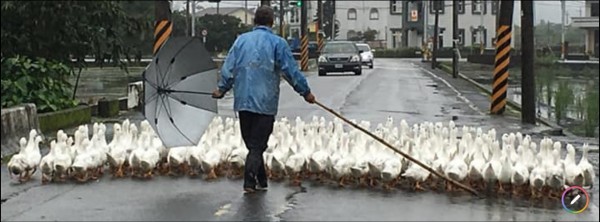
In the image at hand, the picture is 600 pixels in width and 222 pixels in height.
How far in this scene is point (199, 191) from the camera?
8.92 m

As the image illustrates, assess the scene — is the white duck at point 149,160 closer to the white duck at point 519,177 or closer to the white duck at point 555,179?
the white duck at point 519,177

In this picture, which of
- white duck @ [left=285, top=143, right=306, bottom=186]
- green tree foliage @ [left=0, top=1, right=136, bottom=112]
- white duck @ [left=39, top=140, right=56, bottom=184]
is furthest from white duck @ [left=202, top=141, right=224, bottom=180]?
green tree foliage @ [left=0, top=1, right=136, bottom=112]

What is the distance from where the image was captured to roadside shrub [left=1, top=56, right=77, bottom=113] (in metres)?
14.6

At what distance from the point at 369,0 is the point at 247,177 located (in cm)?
8443

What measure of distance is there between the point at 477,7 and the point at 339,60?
52.0m

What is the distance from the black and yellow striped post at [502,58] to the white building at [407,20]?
65535 millimetres

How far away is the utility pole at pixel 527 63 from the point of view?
18.1 meters

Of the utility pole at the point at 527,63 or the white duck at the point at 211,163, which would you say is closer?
the white duck at the point at 211,163

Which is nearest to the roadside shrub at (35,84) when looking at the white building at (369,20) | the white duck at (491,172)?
the white duck at (491,172)

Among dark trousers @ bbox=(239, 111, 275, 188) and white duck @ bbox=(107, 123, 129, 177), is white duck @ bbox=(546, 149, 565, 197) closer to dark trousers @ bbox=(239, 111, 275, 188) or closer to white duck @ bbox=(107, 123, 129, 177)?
dark trousers @ bbox=(239, 111, 275, 188)

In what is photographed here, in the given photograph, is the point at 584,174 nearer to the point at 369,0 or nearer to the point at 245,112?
the point at 245,112

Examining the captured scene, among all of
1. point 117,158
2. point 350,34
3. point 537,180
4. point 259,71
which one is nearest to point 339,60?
point 117,158

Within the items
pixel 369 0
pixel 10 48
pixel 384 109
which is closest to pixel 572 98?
pixel 384 109

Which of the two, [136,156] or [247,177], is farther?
[136,156]
